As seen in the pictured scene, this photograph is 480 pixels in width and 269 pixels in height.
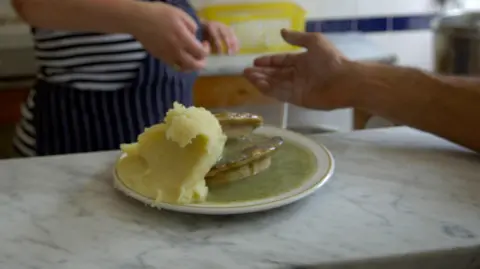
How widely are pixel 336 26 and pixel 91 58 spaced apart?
99 centimetres

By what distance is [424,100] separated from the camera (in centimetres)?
87

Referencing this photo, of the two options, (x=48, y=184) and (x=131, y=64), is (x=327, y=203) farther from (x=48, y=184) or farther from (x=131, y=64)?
(x=131, y=64)

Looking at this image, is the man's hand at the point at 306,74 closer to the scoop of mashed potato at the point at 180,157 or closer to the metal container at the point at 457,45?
the scoop of mashed potato at the point at 180,157

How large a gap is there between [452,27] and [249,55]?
20.2 inches

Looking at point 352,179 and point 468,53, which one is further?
point 468,53

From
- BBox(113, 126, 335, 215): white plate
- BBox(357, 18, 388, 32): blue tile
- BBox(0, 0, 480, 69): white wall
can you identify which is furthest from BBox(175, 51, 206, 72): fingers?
BBox(357, 18, 388, 32): blue tile

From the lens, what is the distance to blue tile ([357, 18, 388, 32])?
2.00 metres

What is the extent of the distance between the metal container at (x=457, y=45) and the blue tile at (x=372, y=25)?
0.31 meters

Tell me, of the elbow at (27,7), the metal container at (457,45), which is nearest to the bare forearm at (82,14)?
the elbow at (27,7)

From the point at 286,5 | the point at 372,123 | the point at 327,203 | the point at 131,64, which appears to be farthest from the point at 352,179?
the point at 286,5

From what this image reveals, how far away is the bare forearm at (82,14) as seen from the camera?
91 cm

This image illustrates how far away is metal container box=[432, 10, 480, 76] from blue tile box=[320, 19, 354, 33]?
328 mm

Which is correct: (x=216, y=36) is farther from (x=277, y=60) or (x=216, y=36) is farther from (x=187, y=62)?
(x=187, y=62)

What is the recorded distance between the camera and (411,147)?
2.84 ft
